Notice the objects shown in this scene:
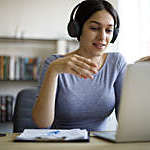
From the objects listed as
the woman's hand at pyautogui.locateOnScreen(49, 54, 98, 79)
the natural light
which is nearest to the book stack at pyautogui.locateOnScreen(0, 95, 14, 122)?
the natural light

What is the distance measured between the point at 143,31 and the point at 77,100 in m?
1.67


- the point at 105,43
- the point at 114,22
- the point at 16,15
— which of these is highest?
the point at 16,15

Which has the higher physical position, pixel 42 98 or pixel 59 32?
pixel 59 32

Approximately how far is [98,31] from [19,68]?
1731 mm

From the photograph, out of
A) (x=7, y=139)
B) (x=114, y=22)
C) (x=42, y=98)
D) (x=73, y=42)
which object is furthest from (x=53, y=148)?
(x=73, y=42)

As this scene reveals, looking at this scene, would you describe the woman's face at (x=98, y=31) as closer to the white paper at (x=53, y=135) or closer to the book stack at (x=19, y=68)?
the white paper at (x=53, y=135)

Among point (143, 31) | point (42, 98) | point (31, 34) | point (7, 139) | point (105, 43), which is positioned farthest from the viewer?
point (31, 34)

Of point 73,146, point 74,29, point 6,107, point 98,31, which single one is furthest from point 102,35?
point 6,107

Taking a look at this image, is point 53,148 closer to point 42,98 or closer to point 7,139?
point 7,139

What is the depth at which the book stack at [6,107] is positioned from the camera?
2.92 meters

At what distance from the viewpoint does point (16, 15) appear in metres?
3.09

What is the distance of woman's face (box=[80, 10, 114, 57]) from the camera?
4.46 feet

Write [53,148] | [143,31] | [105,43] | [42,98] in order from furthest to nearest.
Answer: [143,31], [105,43], [42,98], [53,148]

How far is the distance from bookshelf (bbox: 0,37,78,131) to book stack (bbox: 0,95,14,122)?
0.13 metres
